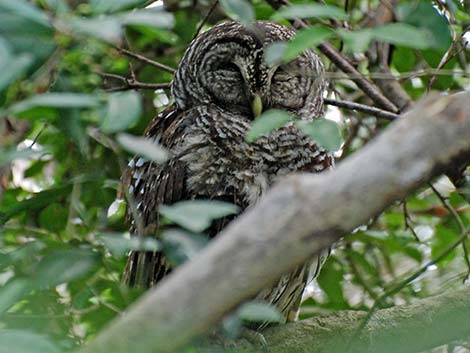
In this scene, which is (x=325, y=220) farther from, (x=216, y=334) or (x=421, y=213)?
(x=421, y=213)

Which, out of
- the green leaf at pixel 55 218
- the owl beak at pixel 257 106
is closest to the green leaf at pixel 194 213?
the green leaf at pixel 55 218

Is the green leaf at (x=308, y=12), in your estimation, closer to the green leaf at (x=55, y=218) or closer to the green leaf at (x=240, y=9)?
the green leaf at (x=240, y=9)

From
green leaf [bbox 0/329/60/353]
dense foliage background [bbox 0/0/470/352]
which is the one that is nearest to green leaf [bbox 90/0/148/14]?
dense foliage background [bbox 0/0/470/352]

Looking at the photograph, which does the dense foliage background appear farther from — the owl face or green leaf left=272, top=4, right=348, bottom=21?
the owl face

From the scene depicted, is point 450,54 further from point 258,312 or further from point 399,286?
point 258,312

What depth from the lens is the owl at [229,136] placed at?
9.43 feet

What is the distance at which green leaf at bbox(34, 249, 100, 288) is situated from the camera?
1452 mm

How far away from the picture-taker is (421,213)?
12.2ft

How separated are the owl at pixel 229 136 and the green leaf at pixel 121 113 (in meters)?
1.32

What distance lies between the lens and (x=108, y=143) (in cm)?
173

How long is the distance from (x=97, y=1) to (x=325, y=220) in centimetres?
51

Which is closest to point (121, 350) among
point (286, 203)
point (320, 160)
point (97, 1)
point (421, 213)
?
point (286, 203)

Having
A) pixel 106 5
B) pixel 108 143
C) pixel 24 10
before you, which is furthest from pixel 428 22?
pixel 24 10

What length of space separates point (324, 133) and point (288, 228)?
53 centimetres
